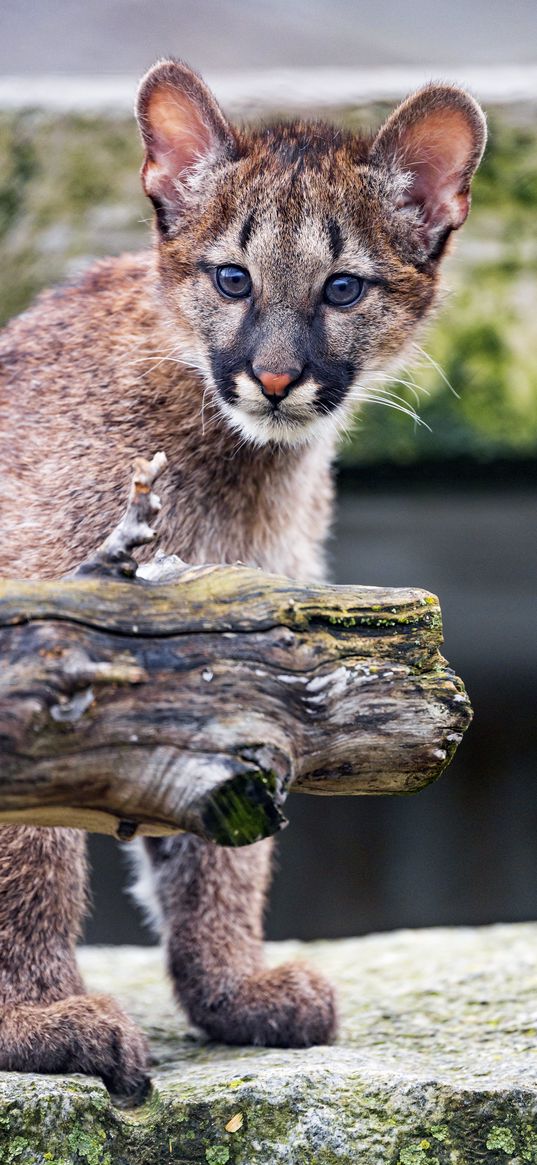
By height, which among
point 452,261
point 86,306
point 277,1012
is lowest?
point 277,1012

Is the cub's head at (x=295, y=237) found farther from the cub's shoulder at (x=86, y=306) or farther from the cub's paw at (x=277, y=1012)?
the cub's paw at (x=277, y=1012)

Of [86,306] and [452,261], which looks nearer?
[86,306]

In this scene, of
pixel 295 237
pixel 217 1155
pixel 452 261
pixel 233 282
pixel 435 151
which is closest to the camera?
pixel 217 1155

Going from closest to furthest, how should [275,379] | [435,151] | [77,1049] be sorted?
1. [77,1049]
2. [275,379]
3. [435,151]

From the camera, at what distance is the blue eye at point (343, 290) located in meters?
3.75

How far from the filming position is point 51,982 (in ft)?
11.6

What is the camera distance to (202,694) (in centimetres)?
254

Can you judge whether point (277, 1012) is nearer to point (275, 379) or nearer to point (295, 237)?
point (275, 379)

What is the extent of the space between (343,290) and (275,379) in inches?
16.2

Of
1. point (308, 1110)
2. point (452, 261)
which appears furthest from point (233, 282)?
point (452, 261)

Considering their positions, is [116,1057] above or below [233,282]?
below

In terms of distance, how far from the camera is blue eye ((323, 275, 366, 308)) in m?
3.75

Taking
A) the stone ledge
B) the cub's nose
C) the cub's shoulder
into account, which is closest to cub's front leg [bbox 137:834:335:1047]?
the stone ledge

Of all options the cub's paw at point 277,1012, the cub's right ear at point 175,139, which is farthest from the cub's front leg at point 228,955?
the cub's right ear at point 175,139
